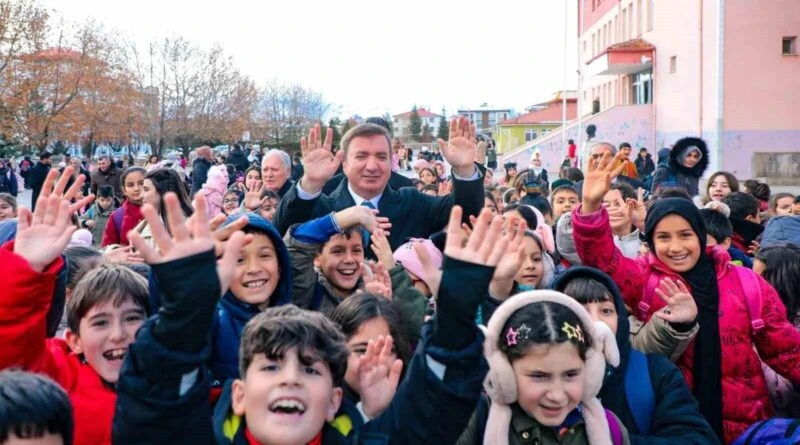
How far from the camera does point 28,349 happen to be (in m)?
Result: 2.75

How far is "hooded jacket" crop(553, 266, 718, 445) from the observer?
324 centimetres

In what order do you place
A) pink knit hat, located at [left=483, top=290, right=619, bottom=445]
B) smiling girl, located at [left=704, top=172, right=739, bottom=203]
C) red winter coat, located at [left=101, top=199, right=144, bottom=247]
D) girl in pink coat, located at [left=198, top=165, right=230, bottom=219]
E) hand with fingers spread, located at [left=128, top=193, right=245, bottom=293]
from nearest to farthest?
1. hand with fingers spread, located at [left=128, top=193, right=245, bottom=293]
2. pink knit hat, located at [left=483, top=290, right=619, bottom=445]
3. red winter coat, located at [left=101, top=199, right=144, bottom=247]
4. smiling girl, located at [left=704, top=172, right=739, bottom=203]
5. girl in pink coat, located at [left=198, top=165, right=230, bottom=219]

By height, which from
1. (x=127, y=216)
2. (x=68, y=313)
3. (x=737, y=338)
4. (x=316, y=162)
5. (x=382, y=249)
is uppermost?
(x=316, y=162)

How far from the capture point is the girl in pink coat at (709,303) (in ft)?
13.4

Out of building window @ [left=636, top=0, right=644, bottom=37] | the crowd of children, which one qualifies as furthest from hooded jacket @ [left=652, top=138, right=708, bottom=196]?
building window @ [left=636, top=0, right=644, bottom=37]

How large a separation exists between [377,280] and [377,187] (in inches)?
44.4

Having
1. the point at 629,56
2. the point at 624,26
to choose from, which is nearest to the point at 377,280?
the point at 629,56

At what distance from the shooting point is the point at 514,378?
9.88 ft

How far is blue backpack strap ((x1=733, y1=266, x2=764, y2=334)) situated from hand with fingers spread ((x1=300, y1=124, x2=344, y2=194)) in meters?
2.26

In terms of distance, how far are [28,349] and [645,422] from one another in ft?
7.65

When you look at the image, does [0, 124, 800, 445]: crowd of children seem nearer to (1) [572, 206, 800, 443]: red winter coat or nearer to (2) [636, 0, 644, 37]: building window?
(1) [572, 206, 800, 443]: red winter coat

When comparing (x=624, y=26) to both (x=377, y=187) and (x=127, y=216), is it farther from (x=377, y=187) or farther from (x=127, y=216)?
(x=377, y=187)

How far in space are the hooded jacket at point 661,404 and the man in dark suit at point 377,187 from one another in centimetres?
154

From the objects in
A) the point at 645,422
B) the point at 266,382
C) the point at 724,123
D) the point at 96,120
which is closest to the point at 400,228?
the point at 645,422
